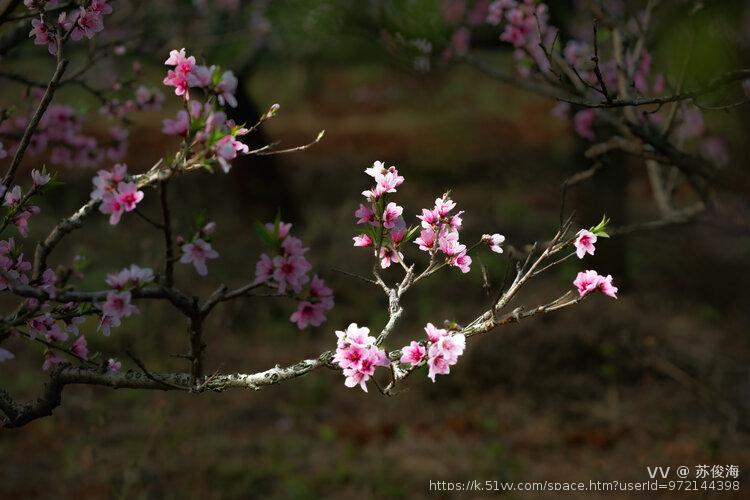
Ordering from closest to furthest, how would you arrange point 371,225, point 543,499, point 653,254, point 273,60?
point 371,225
point 543,499
point 653,254
point 273,60

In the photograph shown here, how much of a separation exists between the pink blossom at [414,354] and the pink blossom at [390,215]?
1.28 feet

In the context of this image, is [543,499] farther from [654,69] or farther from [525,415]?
[654,69]

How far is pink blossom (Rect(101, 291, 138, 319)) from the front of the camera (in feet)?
5.23

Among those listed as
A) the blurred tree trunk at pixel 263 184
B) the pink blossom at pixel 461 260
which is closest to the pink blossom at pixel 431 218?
the pink blossom at pixel 461 260

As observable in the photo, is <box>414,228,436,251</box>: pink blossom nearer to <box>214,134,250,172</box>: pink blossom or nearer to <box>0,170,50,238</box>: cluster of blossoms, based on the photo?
<box>214,134,250,172</box>: pink blossom

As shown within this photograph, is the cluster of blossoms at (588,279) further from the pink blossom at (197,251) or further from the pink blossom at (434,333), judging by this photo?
the pink blossom at (197,251)

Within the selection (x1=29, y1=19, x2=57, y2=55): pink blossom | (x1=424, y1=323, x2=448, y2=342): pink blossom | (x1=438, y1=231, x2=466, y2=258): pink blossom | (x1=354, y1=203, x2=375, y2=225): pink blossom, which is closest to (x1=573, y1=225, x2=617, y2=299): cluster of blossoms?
(x1=438, y1=231, x2=466, y2=258): pink blossom

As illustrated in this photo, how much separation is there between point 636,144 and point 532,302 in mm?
4169

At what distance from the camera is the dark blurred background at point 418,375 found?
4.96 meters

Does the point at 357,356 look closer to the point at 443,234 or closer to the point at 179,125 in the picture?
the point at 443,234

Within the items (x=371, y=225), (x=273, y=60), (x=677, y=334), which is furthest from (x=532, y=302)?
(x=273, y=60)

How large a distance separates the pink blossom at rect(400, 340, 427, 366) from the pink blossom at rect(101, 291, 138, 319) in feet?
2.11

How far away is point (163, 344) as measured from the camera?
7.55 meters

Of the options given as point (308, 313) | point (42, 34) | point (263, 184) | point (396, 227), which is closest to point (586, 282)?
point (396, 227)
